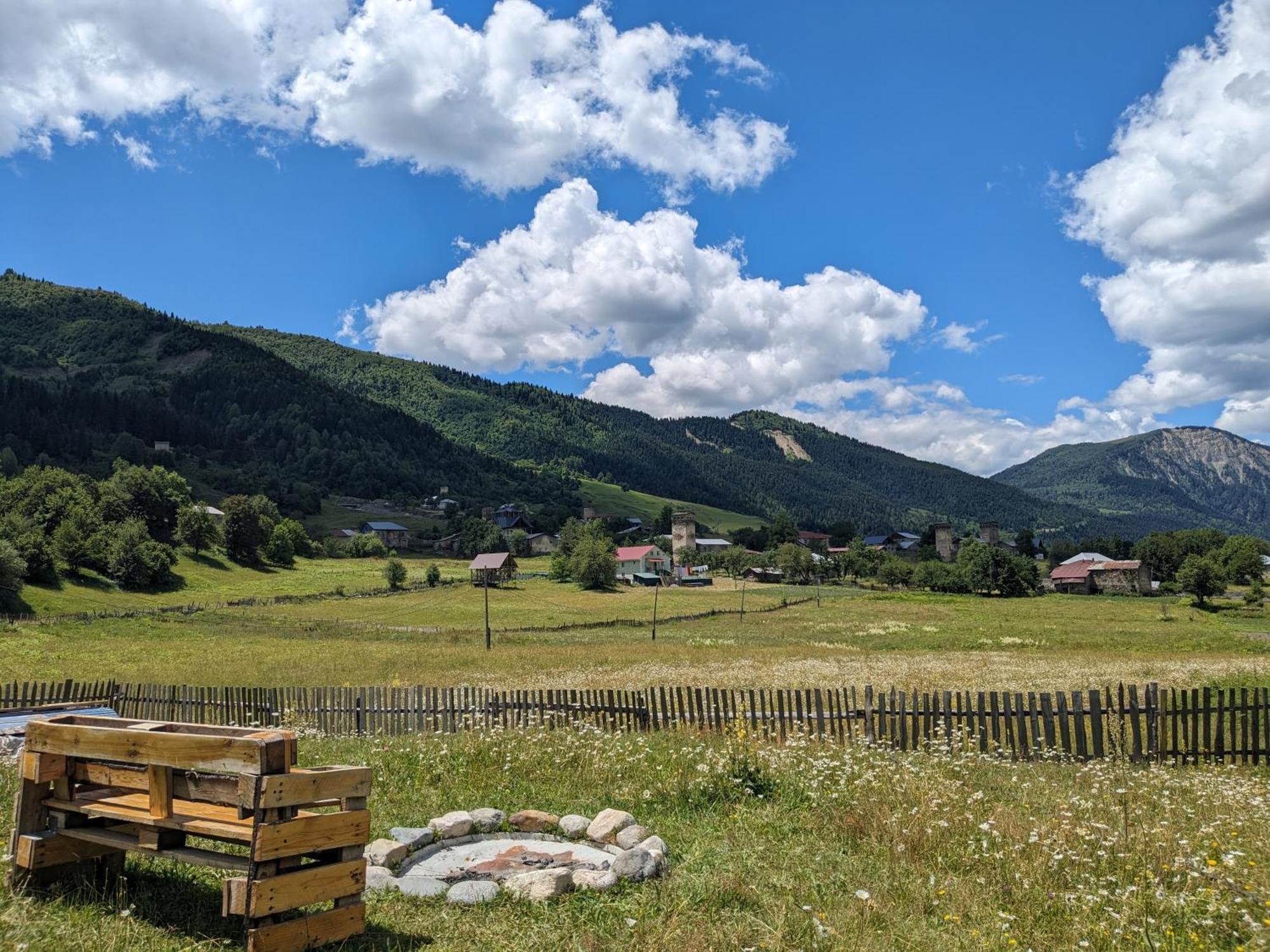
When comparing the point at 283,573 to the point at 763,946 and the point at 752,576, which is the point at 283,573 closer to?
the point at 752,576

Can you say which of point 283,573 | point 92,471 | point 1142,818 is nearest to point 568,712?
point 1142,818

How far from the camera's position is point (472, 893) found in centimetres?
698

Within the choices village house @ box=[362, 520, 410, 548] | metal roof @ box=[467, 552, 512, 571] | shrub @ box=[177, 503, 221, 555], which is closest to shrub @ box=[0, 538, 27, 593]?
metal roof @ box=[467, 552, 512, 571]

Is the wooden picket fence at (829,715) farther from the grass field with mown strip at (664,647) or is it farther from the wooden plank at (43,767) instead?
the wooden plank at (43,767)

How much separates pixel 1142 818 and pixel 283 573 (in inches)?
4760

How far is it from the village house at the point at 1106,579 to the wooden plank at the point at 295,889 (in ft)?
468

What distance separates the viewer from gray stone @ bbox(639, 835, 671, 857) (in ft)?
25.6

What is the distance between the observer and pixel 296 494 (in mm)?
188125

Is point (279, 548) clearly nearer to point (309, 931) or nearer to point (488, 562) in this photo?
point (488, 562)

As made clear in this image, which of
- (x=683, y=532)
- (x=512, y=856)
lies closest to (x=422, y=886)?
(x=512, y=856)

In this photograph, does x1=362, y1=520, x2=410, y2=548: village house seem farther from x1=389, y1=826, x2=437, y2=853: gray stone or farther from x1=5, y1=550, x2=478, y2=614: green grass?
x1=389, y1=826, x2=437, y2=853: gray stone

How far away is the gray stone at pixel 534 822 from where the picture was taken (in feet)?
29.7

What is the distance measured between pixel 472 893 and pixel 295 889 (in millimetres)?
1841

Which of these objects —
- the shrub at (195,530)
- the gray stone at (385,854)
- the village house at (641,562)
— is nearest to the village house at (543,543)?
the village house at (641,562)
